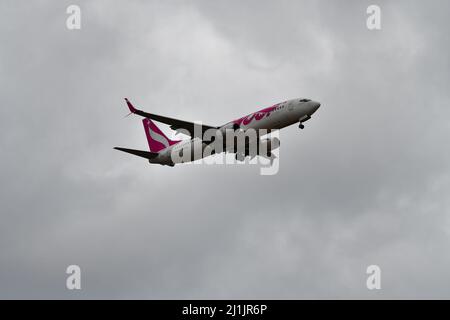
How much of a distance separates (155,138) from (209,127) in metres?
20.4

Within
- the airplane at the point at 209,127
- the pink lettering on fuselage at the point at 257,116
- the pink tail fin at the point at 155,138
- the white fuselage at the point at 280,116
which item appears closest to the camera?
the white fuselage at the point at 280,116

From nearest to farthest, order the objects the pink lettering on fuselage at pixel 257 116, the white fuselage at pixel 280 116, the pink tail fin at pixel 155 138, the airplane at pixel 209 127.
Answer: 1. the white fuselage at pixel 280 116
2. the airplane at pixel 209 127
3. the pink lettering on fuselage at pixel 257 116
4. the pink tail fin at pixel 155 138

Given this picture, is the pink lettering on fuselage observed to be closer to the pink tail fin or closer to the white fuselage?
the white fuselage

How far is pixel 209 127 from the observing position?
96375 millimetres

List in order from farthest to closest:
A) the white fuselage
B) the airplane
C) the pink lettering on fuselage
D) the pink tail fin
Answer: the pink tail fin → the pink lettering on fuselage → the airplane → the white fuselage

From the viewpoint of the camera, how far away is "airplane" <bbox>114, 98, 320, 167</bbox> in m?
88.6

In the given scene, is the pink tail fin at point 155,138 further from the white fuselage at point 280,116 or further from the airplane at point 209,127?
the white fuselage at point 280,116

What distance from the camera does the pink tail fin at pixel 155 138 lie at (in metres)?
112

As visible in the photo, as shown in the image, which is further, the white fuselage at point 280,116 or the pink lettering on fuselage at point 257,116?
the pink lettering on fuselage at point 257,116

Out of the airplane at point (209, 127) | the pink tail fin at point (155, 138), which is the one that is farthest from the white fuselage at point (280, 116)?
the pink tail fin at point (155, 138)

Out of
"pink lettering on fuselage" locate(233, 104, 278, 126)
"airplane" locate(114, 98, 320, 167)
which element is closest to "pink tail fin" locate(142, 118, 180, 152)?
"airplane" locate(114, 98, 320, 167)
